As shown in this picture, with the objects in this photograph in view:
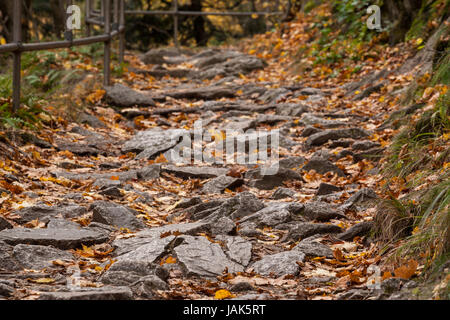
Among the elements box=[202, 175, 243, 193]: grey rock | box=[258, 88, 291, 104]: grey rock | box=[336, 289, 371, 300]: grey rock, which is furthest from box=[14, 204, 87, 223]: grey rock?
box=[258, 88, 291, 104]: grey rock

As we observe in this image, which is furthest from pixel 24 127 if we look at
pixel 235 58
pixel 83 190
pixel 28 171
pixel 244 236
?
pixel 235 58

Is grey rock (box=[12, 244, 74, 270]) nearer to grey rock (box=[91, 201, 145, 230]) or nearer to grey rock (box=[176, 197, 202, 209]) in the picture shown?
grey rock (box=[91, 201, 145, 230])

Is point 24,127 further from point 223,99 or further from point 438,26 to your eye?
point 438,26

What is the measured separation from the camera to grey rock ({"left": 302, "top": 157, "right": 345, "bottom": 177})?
5242 mm

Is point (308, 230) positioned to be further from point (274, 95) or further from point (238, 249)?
point (274, 95)

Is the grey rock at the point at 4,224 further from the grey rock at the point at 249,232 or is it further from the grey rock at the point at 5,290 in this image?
the grey rock at the point at 249,232

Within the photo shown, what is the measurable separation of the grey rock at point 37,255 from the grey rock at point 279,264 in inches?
40.6

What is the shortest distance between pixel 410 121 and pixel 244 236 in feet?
7.54

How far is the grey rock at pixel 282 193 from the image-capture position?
468cm

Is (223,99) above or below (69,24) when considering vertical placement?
below

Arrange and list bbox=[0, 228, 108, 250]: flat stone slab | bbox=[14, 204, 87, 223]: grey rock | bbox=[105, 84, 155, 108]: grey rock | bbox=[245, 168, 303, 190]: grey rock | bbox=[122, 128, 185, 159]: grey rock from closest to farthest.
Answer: bbox=[0, 228, 108, 250]: flat stone slab
bbox=[14, 204, 87, 223]: grey rock
bbox=[245, 168, 303, 190]: grey rock
bbox=[122, 128, 185, 159]: grey rock
bbox=[105, 84, 155, 108]: grey rock

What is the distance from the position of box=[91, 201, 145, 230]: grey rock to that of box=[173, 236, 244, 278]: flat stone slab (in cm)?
59

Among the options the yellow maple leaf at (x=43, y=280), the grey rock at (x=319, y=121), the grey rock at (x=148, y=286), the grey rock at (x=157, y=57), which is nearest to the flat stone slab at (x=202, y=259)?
the grey rock at (x=148, y=286)

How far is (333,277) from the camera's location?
314 cm
